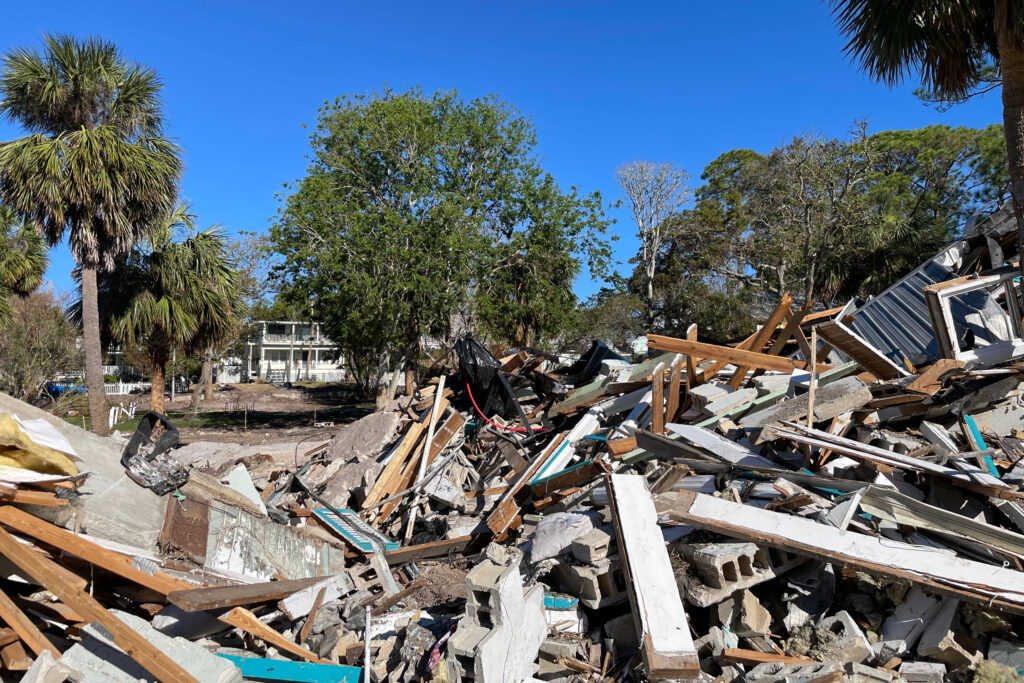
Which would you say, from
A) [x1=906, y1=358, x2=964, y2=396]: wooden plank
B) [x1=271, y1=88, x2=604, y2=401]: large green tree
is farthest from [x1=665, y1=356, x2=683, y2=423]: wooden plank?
[x1=271, y1=88, x2=604, y2=401]: large green tree

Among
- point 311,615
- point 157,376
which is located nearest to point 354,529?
point 311,615

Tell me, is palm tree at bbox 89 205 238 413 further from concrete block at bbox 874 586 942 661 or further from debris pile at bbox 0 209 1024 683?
concrete block at bbox 874 586 942 661

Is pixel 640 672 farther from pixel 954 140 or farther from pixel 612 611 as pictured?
pixel 954 140

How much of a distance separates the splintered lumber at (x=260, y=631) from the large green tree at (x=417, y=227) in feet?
35.9

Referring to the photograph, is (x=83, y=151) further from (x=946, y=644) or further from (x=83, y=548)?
(x=946, y=644)

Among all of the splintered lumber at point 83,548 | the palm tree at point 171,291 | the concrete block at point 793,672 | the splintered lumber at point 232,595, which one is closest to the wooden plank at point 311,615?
the splintered lumber at point 232,595

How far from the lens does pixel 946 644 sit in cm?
336

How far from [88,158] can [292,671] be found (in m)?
10.9

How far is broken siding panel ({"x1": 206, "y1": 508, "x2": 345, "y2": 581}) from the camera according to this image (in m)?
4.57

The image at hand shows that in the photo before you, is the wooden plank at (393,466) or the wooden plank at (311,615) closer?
the wooden plank at (311,615)

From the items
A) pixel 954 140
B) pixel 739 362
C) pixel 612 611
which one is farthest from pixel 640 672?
pixel 954 140

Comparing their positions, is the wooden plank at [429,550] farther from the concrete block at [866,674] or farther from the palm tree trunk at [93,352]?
the palm tree trunk at [93,352]

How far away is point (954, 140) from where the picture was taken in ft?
80.8

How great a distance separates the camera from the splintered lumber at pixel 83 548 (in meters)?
3.40
